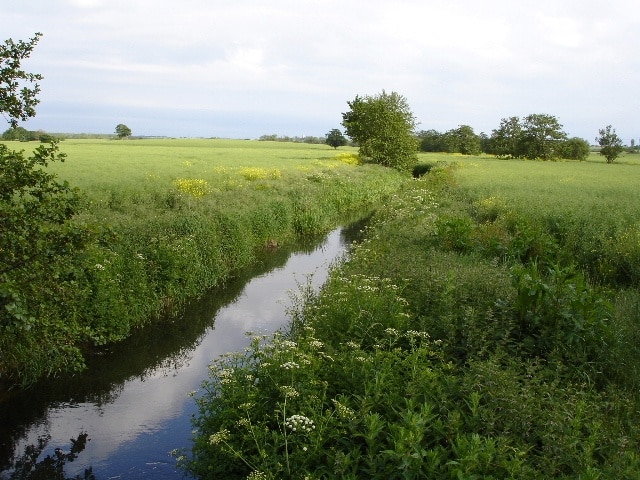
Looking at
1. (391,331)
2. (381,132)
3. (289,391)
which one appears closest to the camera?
(289,391)

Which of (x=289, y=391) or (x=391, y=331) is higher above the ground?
(x=391, y=331)

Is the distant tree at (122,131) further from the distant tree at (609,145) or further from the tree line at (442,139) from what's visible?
the distant tree at (609,145)

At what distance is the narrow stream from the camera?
239 inches

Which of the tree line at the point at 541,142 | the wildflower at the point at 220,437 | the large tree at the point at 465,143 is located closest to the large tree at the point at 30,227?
the wildflower at the point at 220,437

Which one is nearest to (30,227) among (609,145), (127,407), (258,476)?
(258,476)

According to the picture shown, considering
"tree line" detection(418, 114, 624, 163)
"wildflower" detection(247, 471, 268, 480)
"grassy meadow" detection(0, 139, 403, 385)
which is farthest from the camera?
"tree line" detection(418, 114, 624, 163)

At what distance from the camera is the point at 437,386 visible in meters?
5.11

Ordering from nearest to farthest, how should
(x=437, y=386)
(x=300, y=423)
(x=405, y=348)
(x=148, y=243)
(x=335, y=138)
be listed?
(x=300, y=423), (x=437, y=386), (x=405, y=348), (x=148, y=243), (x=335, y=138)

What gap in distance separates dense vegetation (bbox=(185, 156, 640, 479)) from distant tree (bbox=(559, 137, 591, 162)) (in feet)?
208

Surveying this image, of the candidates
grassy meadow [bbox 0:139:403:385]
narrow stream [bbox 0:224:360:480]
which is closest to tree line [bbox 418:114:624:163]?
grassy meadow [bbox 0:139:403:385]

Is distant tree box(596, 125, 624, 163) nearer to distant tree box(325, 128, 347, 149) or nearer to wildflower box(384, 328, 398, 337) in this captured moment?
distant tree box(325, 128, 347, 149)

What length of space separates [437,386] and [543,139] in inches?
2737

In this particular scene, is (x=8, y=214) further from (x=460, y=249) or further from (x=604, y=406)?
(x=460, y=249)

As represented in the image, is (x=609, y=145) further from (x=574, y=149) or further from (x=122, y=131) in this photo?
→ (x=122, y=131)
